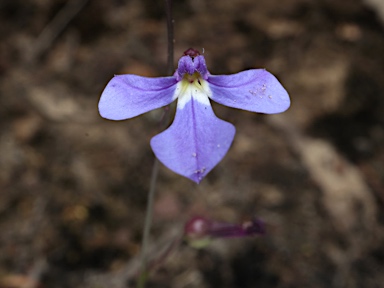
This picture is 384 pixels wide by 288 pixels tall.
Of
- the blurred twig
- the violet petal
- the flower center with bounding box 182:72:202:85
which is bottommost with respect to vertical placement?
the violet petal

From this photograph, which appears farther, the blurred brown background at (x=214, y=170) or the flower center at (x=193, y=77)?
the blurred brown background at (x=214, y=170)

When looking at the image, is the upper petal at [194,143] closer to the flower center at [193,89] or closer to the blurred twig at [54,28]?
the flower center at [193,89]

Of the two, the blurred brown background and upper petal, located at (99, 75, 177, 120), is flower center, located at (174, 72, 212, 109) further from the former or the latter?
the blurred brown background

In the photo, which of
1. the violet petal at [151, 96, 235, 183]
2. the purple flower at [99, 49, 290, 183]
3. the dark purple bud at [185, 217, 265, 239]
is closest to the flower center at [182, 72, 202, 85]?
the purple flower at [99, 49, 290, 183]

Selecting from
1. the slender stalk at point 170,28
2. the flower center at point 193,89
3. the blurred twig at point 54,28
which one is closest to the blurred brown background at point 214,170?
the blurred twig at point 54,28

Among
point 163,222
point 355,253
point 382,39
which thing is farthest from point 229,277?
point 382,39

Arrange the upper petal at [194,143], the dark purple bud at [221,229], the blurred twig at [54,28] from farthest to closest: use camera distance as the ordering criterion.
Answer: the blurred twig at [54,28] → the dark purple bud at [221,229] → the upper petal at [194,143]

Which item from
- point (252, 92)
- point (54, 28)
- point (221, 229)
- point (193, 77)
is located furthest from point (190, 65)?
point (54, 28)

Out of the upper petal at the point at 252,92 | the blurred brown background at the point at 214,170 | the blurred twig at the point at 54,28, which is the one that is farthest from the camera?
the blurred twig at the point at 54,28
